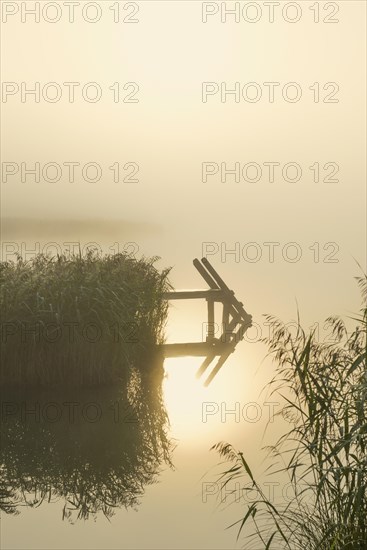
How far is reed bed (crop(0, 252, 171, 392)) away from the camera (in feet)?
33.7

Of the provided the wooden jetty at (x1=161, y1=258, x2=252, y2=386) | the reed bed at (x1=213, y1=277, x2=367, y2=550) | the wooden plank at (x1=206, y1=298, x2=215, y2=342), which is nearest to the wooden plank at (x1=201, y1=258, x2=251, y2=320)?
the wooden jetty at (x1=161, y1=258, x2=252, y2=386)

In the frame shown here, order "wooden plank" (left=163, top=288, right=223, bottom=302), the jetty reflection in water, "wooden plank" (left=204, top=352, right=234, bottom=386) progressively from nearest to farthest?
the jetty reflection in water → "wooden plank" (left=204, top=352, right=234, bottom=386) → "wooden plank" (left=163, top=288, right=223, bottom=302)

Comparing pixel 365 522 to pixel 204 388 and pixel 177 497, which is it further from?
pixel 204 388

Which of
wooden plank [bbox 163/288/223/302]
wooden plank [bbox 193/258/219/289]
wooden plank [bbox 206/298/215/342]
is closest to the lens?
wooden plank [bbox 163/288/223/302]

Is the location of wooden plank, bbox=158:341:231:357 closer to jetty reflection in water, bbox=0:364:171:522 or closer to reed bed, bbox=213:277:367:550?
jetty reflection in water, bbox=0:364:171:522

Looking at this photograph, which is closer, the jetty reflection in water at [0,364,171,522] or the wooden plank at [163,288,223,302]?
the jetty reflection in water at [0,364,171,522]

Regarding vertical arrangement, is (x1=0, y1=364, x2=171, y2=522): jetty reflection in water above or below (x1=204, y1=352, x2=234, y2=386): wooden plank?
below

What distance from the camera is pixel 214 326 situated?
47.3ft

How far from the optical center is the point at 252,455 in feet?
27.0

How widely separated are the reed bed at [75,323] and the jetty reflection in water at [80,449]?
204 mm

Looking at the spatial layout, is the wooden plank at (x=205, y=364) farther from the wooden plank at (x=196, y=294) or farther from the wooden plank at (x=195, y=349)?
the wooden plank at (x=196, y=294)

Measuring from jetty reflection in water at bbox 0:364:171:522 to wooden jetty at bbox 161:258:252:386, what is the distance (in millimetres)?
2196

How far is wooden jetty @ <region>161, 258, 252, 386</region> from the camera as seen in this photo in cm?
1286

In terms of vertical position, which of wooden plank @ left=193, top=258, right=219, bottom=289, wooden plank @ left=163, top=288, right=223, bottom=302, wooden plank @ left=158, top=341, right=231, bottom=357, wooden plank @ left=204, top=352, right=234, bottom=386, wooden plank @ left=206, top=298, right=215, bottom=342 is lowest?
wooden plank @ left=204, top=352, right=234, bottom=386
